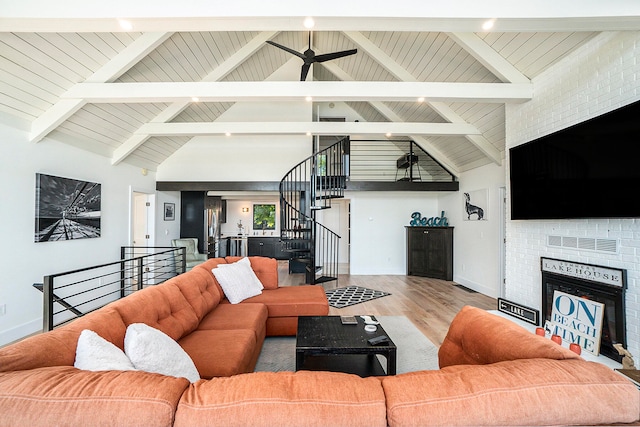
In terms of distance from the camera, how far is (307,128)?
4.89 metres

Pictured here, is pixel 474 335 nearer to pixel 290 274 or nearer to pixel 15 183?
pixel 15 183

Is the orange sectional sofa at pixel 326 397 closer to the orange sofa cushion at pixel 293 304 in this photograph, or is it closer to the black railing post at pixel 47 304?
the black railing post at pixel 47 304

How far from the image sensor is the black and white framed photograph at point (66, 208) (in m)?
3.71

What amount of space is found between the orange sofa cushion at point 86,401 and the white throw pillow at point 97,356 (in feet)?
1.15

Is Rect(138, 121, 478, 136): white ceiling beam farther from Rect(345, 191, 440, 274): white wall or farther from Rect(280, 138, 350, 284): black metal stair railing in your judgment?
Rect(345, 191, 440, 274): white wall

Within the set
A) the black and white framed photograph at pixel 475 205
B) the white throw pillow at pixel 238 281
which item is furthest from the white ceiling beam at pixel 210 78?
the black and white framed photograph at pixel 475 205

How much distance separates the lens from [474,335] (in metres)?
1.62

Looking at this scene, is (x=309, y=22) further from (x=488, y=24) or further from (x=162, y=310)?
(x=162, y=310)

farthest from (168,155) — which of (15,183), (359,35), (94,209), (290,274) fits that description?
(359,35)

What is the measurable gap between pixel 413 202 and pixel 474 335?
6025mm

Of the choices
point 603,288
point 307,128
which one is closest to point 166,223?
point 307,128

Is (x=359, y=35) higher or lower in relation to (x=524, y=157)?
higher

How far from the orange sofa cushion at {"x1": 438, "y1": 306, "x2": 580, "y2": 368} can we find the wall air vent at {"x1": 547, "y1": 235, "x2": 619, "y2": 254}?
1.65 metres

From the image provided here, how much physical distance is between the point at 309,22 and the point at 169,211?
21.0ft
